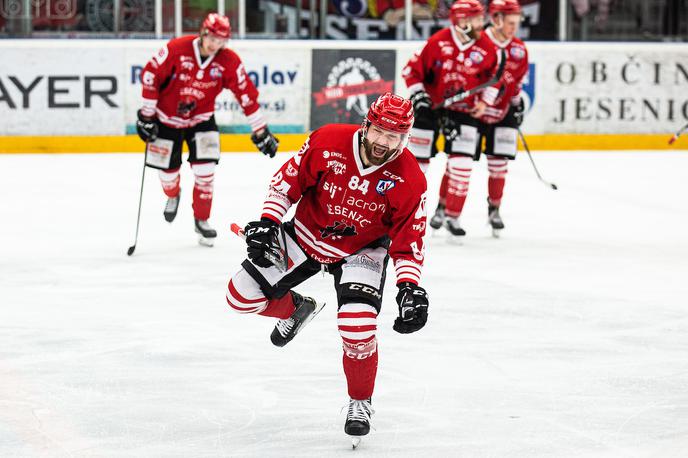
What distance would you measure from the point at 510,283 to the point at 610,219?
2.21 m

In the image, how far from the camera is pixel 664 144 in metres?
11.2

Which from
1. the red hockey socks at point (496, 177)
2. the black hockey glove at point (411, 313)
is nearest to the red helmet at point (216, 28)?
the red hockey socks at point (496, 177)

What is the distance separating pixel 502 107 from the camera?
7.01 meters

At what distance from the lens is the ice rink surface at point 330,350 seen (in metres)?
3.41

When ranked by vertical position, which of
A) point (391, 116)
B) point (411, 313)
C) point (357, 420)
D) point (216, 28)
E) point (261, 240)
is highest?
point (216, 28)

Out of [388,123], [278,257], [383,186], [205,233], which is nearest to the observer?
[388,123]

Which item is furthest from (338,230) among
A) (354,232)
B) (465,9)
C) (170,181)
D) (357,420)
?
(465,9)

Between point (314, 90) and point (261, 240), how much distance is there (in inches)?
289

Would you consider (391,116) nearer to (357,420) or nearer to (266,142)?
(357,420)

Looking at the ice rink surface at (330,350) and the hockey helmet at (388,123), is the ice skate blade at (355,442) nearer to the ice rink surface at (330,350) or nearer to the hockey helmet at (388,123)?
the ice rink surface at (330,350)

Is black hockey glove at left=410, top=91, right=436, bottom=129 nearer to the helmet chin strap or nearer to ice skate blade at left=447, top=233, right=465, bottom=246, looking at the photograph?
the helmet chin strap

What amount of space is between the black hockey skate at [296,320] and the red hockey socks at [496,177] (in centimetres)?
328

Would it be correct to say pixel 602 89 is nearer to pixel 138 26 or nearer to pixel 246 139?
pixel 246 139

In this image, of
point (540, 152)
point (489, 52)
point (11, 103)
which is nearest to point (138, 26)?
point (11, 103)
